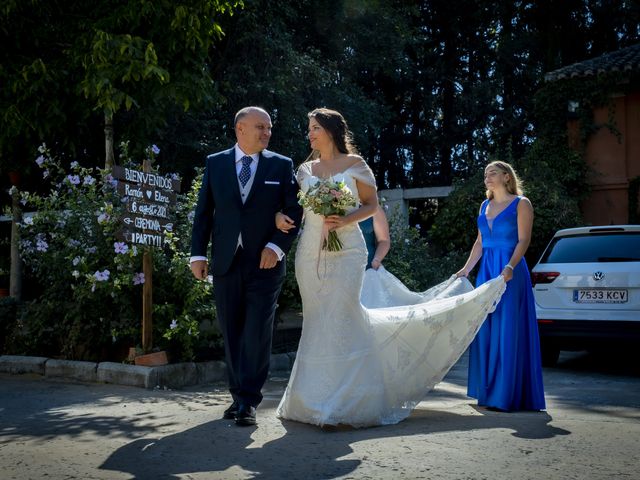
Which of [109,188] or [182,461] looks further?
[109,188]

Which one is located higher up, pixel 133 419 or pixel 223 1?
pixel 223 1

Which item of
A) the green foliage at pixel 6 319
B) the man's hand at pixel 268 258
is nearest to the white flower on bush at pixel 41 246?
the green foliage at pixel 6 319

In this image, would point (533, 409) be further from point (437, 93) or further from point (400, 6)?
point (437, 93)

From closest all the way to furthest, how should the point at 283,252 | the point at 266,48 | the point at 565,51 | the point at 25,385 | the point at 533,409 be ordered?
1. the point at 283,252
2. the point at 533,409
3. the point at 25,385
4. the point at 266,48
5. the point at 565,51

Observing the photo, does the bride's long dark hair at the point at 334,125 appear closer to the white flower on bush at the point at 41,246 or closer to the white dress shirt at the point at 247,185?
the white dress shirt at the point at 247,185

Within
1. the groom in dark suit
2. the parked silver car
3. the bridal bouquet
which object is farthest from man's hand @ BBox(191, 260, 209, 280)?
the parked silver car

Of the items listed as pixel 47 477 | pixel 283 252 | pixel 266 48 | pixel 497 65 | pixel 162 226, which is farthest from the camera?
pixel 497 65

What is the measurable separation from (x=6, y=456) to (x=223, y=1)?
7122mm

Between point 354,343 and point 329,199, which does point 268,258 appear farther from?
point 354,343

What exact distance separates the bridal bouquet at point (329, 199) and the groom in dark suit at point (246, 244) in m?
0.19

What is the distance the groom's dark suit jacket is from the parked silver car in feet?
14.2

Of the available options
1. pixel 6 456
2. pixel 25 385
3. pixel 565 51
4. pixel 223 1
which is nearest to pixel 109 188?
pixel 25 385

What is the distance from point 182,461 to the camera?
14.0ft

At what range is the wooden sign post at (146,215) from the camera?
23.8 ft
